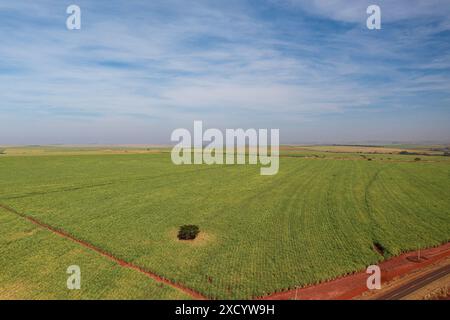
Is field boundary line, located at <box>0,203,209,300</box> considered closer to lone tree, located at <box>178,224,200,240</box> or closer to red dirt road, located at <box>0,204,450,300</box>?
red dirt road, located at <box>0,204,450,300</box>

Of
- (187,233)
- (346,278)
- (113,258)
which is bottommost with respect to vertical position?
(346,278)

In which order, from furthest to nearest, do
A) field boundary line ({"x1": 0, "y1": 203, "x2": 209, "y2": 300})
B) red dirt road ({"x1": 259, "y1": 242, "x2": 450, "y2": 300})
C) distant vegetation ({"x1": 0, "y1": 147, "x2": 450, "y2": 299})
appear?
distant vegetation ({"x1": 0, "y1": 147, "x2": 450, "y2": 299}) → field boundary line ({"x1": 0, "y1": 203, "x2": 209, "y2": 300}) → red dirt road ({"x1": 259, "y1": 242, "x2": 450, "y2": 300})

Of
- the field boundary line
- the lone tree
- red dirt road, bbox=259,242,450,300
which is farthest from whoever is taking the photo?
the lone tree

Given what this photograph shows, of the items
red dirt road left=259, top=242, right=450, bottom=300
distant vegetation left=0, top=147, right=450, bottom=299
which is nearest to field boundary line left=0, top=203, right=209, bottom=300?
distant vegetation left=0, top=147, right=450, bottom=299

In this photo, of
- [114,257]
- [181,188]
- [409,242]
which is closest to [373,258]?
[409,242]

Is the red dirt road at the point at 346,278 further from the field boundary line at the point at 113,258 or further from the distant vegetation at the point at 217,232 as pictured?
the distant vegetation at the point at 217,232

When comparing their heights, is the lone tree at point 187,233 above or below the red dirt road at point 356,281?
above

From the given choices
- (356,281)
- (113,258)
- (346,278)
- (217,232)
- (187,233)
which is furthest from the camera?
(217,232)

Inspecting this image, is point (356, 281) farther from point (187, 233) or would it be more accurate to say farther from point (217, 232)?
point (187, 233)

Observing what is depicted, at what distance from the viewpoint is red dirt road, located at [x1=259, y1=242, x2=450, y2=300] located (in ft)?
58.6

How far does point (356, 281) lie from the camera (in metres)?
19.6

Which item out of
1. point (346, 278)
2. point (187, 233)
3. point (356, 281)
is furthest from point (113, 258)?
point (356, 281)

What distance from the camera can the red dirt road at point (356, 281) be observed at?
58.6 ft

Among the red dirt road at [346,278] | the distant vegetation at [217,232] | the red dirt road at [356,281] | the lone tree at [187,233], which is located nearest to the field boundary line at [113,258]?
the red dirt road at [346,278]
